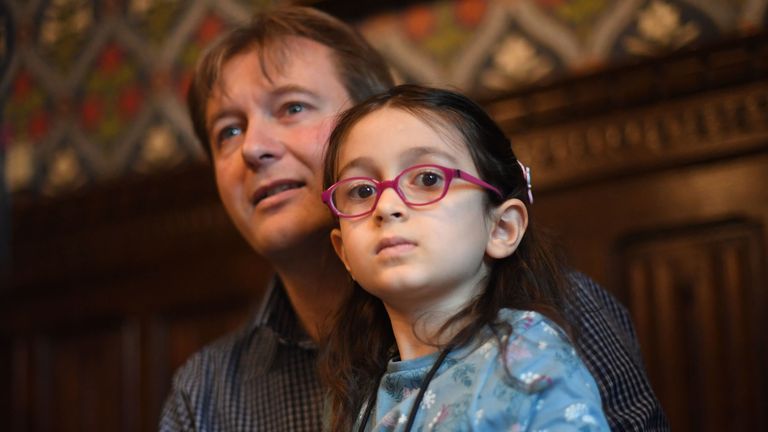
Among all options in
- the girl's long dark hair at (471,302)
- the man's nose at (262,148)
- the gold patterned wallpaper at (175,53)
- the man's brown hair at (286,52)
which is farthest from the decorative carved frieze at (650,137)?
the girl's long dark hair at (471,302)

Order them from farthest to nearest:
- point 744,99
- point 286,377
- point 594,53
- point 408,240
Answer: point 594,53, point 744,99, point 286,377, point 408,240

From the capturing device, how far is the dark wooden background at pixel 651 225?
1968mm

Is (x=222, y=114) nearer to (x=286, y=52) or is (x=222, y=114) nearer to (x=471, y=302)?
(x=286, y=52)

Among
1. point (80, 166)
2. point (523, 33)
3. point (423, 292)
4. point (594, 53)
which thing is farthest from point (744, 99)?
point (80, 166)

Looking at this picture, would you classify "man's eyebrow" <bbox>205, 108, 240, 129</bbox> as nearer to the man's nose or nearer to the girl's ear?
the man's nose

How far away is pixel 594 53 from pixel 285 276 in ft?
2.77

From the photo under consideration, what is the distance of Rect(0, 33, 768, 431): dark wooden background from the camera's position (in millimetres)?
1968

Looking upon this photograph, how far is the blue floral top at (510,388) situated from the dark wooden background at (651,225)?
778 mm

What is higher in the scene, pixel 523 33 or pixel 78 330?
pixel 523 33

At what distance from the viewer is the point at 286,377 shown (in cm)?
164

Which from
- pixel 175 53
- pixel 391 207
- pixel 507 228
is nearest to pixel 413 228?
pixel 391 207

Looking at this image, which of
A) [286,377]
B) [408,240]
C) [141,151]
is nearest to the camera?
[408,240]

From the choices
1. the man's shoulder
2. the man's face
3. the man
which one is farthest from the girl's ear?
the man's shoulder

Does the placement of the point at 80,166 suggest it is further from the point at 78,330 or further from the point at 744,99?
the point at 744,99
